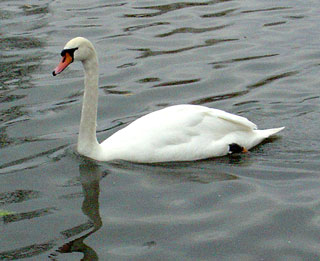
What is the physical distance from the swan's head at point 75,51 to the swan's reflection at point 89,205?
1102mm

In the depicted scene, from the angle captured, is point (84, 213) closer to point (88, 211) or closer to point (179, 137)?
point (88, 211)

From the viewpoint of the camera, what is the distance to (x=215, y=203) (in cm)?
745

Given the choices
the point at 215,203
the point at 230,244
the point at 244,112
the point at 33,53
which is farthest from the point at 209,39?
the point at 230,244

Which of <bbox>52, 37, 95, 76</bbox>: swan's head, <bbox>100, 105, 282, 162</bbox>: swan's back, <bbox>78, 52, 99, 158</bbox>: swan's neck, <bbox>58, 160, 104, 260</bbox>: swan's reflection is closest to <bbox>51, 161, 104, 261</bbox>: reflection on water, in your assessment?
<bbox>58, 160, 104, 260</bbox>: swan's reflection

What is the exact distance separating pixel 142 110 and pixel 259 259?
452 centimetres

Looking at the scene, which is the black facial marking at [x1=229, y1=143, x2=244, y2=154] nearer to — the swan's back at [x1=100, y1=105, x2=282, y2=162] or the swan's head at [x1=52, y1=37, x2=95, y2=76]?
the swan's back at [x1=100, y1=105, x2=282, y2=162]

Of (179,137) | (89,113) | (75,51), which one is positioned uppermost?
(75,51)

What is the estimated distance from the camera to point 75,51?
8422 millimetres

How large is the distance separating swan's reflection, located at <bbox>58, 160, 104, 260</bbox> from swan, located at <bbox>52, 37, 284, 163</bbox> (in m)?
0.20

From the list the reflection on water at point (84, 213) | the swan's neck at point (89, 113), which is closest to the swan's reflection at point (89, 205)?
the reflection on water at point (84, 213)

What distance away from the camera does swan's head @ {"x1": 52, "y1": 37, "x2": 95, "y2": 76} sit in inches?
330

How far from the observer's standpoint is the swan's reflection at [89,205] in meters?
6.63

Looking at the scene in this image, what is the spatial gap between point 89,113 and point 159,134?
0.81 meters

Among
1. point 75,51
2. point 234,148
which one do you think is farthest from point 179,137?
point 75,51
